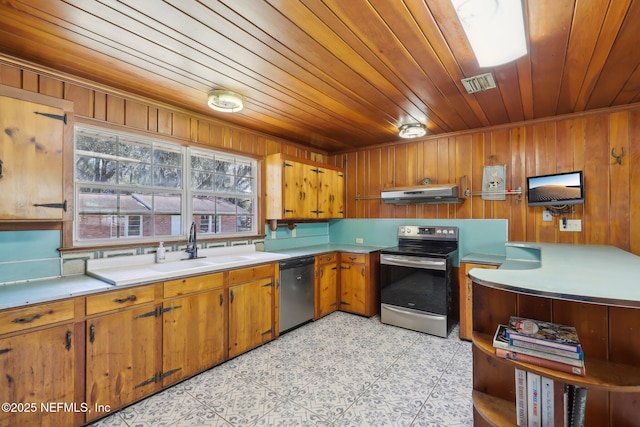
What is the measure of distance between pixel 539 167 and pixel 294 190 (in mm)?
2864

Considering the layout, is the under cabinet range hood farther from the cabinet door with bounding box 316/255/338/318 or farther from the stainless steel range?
the cabinet door with bounding box 316/255/338/318

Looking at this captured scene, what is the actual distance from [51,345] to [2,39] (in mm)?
1864

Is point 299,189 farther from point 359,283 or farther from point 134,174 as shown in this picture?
point 134,174

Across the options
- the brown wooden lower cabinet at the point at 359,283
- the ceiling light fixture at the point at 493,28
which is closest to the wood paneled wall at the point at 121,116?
the brown wooden lower cabinet at the point at 359,283

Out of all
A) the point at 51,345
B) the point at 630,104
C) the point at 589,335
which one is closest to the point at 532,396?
the point at 589,335

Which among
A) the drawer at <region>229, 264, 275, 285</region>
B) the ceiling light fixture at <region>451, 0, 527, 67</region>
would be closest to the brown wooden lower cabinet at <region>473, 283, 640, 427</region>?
the ceiling light fixture at <region>451, 0, 527, 67</region>

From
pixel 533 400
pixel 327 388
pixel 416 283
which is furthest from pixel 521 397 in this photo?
pixel 416 283

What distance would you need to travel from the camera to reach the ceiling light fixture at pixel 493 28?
4.71ft

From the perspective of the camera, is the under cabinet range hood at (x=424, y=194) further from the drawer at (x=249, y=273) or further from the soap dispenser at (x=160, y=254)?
the soap dispenser at (x=160, y=254)

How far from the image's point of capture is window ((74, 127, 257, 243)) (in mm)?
2420

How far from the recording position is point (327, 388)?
224cm

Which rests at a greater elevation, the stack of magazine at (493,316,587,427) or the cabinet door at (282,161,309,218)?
the cabinet door at (282,161,309,218)

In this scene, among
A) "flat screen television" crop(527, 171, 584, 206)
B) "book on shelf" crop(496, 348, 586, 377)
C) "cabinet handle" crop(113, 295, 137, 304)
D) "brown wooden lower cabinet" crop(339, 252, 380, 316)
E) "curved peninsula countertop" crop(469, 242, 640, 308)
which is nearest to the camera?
"curved peninsula countertop" crop(469, 242, 640, 308)

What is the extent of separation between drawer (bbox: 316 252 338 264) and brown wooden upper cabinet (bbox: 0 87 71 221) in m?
2.49
